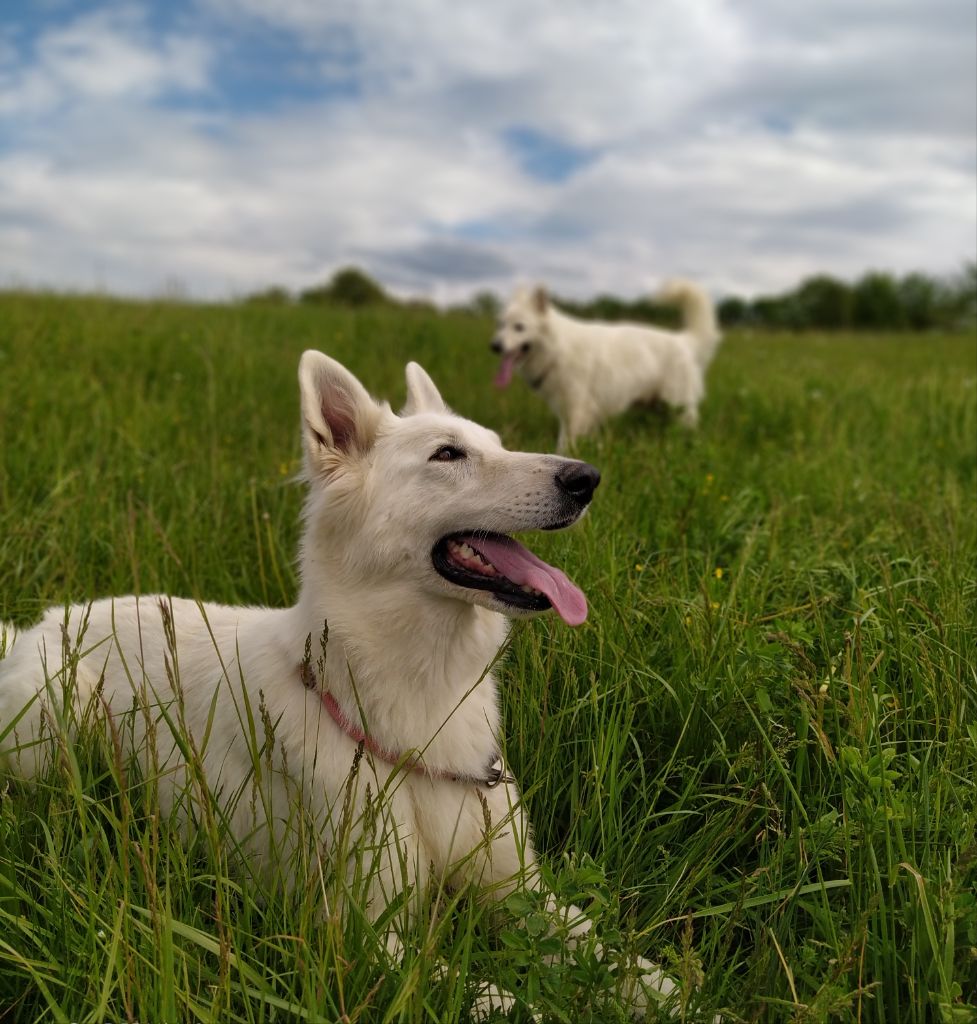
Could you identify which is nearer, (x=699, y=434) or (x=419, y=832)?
(x=419, y=832)

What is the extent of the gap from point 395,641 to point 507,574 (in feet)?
1.18

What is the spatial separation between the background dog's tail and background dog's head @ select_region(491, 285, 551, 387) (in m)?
2.07

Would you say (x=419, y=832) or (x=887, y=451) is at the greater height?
(x=887, y=451)

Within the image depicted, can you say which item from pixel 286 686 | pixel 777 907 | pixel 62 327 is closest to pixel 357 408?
pixel 286 686

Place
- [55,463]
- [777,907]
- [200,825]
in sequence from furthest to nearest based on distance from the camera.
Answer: [55,463] → [200,825] → [777,907]

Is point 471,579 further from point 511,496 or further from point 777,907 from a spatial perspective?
point 777,907

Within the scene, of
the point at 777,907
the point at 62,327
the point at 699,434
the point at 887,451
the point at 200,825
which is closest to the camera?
the point at 777,907

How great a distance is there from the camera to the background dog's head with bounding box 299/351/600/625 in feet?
7.43

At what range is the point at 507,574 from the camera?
2.29 meters

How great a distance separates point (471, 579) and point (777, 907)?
1075 mm

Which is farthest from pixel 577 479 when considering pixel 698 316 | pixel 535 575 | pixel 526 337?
pixel 698 316

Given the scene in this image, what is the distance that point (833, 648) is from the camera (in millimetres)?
2865

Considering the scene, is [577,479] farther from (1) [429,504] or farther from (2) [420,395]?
(2) [420,395]

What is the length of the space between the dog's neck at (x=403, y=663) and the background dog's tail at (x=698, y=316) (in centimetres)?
814
